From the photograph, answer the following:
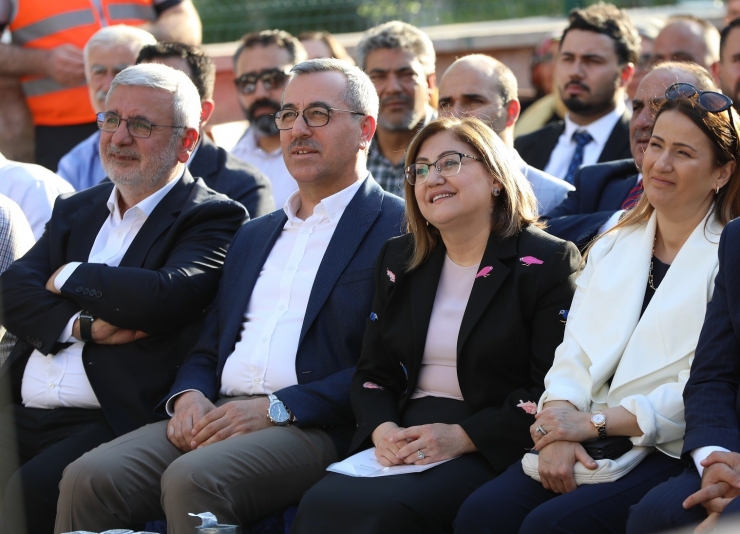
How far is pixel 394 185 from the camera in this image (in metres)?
6.16

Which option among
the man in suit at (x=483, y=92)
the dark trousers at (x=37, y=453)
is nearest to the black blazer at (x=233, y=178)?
the man in suit at (x=483, y=92)

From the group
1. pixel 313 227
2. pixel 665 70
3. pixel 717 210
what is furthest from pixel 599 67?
pixel 717 210

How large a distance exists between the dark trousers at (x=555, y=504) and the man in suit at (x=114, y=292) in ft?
5.56

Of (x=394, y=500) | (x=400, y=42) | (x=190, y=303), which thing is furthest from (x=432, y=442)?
(x=400, y=42)

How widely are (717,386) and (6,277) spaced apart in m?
3.03

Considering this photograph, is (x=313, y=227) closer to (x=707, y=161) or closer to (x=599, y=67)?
(x=707, y=161)

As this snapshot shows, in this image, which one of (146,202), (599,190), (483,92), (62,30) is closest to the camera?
(146,202)

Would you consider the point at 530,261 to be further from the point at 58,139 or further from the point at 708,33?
the point at 58,139

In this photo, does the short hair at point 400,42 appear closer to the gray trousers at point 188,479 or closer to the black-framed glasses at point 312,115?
the black-framed glasses at point 312,115

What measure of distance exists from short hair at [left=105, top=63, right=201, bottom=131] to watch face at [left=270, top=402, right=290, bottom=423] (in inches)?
60.3

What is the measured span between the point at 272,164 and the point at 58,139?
1.58 meters

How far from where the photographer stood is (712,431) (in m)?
2.97

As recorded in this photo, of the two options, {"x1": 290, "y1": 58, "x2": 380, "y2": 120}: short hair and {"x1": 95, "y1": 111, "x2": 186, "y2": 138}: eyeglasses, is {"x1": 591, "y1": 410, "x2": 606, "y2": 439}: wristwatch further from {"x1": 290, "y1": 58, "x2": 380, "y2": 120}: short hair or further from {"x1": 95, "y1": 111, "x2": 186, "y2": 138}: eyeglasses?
{"x1": 95, "y1": 111, "x2": 186, "y2": 138}: eyeglasses

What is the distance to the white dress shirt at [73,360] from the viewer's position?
14.5 ft
